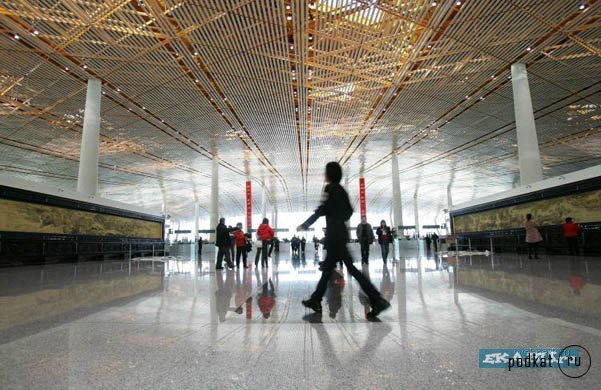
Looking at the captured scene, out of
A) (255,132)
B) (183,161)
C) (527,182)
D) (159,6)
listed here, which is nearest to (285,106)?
(255,132)

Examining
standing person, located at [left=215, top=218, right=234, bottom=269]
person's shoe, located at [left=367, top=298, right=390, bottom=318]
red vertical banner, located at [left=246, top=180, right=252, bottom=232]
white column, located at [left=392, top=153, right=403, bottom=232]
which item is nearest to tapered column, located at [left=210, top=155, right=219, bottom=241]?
red vertical banner, located at [left=246, top=180, right=252, bottom=232]

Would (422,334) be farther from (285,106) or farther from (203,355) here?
(285,106)

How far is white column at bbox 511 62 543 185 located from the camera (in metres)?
14.1

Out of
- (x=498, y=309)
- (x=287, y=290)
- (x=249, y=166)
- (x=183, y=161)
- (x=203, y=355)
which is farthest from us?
(x=249, y=166)

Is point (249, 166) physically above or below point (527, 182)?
above

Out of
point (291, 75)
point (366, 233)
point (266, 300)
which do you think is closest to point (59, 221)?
point (291, 75)

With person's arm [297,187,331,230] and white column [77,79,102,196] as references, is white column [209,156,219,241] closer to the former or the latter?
white column [77,79,102,196]

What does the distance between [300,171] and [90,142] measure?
74.5ft

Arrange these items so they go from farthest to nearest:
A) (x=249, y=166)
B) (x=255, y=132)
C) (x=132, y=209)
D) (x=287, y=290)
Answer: (x=249, y=166)
(x=255, y=132)
(x=132, y=209)
(x=287, y=290)

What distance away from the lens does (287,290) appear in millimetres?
5172

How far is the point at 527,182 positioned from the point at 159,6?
Answer: 1485 centimetres

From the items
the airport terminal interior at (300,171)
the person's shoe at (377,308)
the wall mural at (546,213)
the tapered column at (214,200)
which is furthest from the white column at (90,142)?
the wall mural at (546,213)

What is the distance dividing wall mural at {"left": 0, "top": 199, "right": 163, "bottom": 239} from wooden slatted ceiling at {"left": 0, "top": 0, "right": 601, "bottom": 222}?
18.6ft

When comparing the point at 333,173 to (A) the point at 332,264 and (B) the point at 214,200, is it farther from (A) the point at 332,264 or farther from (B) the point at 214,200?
(B) the point at 214,200
